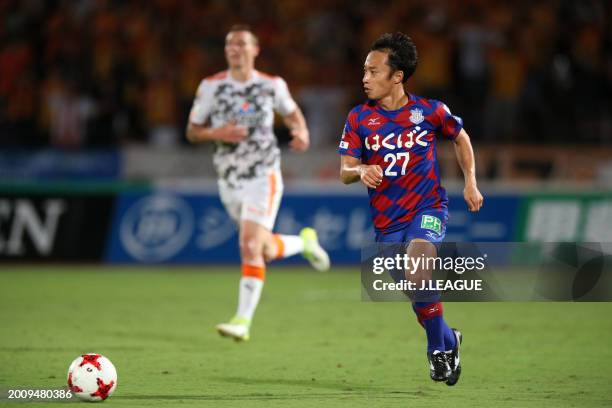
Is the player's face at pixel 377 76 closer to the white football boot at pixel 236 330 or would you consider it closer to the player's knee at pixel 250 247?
the white football boot at pixel 236 330

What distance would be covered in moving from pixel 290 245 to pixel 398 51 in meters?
3.83

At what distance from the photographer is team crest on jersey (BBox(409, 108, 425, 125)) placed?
698cm

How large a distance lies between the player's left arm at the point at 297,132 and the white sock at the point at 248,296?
121 centimetres

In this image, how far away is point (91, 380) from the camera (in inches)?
247

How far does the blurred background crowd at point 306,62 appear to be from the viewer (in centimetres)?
1739

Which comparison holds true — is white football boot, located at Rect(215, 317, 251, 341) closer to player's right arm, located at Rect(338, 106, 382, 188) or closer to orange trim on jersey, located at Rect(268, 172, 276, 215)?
orange trim on jersey, located at Rect(268, 172, 276, 215)

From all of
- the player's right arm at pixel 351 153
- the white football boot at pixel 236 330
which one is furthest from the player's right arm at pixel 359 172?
the white football boot at pixel 236 330

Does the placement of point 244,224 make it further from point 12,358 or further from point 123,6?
point 123,6

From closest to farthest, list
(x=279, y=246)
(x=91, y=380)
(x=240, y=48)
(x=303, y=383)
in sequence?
(x=91, y=380), (x=303, y=383), (x=240, y=48), (x=279, y=246)

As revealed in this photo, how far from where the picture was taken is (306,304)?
12266mm

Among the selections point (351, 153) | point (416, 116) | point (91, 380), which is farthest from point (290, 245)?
point (91, 380)

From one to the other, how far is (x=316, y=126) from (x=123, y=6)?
14.7 feet

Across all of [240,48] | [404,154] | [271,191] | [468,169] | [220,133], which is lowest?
[468,169]

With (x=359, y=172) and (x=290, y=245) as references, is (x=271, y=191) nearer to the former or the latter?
(x=290, y=245)
